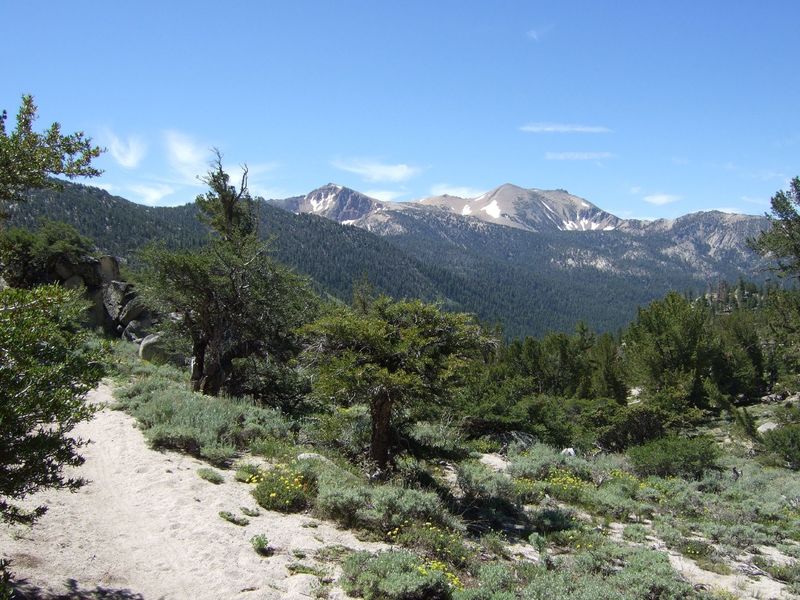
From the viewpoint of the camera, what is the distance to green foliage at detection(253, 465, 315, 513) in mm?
8703

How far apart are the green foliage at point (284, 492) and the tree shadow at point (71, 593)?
9.86ft

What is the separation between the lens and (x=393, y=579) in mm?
6348

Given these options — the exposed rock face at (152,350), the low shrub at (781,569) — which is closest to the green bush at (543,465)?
the low shrub at (781,569)

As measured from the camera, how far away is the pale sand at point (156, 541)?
598 centimetres

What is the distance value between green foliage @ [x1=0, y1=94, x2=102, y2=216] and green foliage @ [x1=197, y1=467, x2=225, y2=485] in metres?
5.25

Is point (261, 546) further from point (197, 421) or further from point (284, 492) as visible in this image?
point (197, 421)

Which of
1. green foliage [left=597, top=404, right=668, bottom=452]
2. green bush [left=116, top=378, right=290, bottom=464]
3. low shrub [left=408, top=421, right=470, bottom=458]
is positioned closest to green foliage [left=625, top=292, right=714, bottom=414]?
green foliage [left=597, top=404, right=668, bottom=452]

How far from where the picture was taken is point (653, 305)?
132ft

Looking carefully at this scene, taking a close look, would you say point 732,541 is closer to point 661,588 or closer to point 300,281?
point 661,588

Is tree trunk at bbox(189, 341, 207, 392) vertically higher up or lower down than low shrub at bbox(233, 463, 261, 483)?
higher up

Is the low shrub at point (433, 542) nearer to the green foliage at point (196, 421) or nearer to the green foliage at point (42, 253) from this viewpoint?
the green foliage at point (196, 421)

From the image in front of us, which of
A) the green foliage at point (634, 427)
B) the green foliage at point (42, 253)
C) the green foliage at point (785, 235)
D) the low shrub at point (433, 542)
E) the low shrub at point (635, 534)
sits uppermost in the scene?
the green foliage at point (785, 235)

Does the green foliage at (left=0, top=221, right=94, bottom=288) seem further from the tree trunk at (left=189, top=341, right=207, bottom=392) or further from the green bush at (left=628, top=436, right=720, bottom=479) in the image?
the green bush at (left=628, top=436, right=720, bottom=479)

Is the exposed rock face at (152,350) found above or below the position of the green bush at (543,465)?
above
